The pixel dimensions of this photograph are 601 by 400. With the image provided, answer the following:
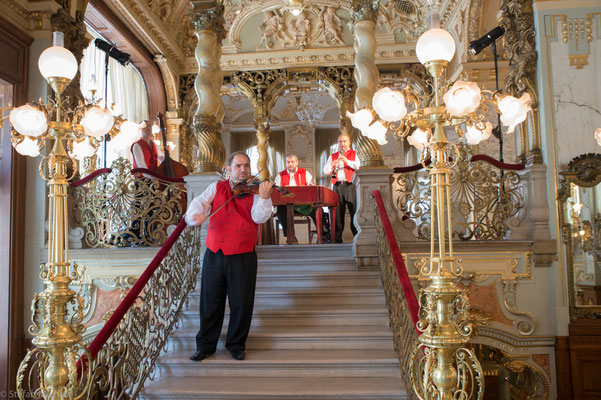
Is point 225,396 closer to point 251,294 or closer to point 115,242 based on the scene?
point 251,294

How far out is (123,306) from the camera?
13.5ft

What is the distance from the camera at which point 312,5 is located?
12.9 metres

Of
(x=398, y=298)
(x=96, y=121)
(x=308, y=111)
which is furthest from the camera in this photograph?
(x=308, y=111)

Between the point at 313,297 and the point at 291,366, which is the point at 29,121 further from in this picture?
the point at 313,297

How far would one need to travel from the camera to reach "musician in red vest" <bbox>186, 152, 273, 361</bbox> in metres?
4.39

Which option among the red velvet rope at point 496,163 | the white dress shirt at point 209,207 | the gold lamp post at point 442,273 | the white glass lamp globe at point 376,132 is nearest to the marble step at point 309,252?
the white glass lamp globe at point 376,132

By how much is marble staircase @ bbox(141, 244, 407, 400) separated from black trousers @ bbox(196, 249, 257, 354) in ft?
0.57

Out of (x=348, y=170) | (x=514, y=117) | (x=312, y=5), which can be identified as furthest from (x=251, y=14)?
(x=514, y=117)

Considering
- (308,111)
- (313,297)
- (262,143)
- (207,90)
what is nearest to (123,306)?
(313,297)

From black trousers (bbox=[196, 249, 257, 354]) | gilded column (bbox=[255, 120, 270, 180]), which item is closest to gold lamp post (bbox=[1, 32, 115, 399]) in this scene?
black trousers (bbox=[196, 249, 257, 354])

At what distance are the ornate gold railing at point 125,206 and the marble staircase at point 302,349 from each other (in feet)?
5.14

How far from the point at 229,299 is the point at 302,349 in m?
0.84

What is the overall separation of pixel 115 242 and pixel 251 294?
2997 millimetres

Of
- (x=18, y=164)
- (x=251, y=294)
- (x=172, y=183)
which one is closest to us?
(x=251, y=294)
